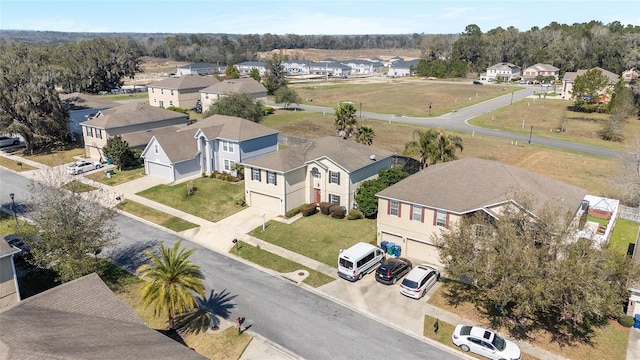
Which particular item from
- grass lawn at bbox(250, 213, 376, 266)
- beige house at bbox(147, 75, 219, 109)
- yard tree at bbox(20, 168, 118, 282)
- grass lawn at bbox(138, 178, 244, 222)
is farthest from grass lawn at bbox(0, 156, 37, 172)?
beige house at bbox(147, 75, 219, 109)

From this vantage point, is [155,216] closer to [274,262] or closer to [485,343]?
[274,262]

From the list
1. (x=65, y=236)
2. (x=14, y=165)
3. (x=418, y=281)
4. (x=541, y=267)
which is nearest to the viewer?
(x=541, y=267)

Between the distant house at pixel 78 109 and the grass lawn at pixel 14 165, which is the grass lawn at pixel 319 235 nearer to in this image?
the grass lawn at pixel 14 165

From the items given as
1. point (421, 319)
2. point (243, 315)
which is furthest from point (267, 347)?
point (421, 319)

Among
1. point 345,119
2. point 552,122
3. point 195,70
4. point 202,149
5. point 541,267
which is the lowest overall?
point 552,122

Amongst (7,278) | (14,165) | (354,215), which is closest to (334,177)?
(354,215)

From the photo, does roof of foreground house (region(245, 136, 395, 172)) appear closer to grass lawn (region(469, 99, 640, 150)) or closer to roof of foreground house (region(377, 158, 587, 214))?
roof of foreground house (region(377, 158, 587, 214))
